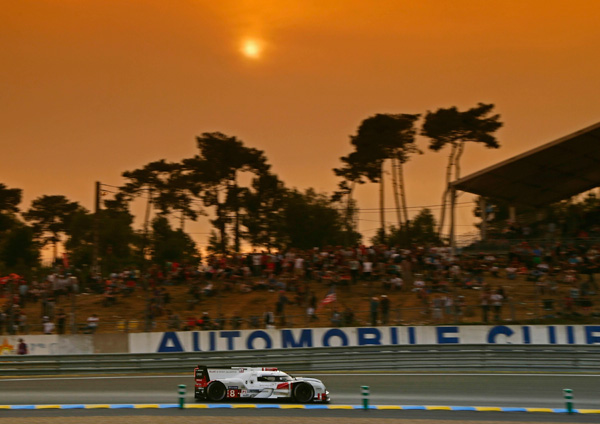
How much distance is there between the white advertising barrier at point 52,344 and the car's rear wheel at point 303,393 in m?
10.8

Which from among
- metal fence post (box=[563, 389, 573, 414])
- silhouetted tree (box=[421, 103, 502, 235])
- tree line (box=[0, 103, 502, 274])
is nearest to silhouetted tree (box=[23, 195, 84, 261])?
tree line (box=[0, 103, 502, 274])

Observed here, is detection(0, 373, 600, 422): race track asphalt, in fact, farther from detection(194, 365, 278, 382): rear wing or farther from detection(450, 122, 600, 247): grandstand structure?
detection(450, 122, 600, 247): grandstand structure

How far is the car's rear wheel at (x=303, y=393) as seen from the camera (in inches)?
540

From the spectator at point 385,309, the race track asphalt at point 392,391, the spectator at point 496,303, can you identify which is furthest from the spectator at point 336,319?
the spectator at point 496,303

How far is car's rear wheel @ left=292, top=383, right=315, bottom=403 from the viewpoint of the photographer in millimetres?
13727

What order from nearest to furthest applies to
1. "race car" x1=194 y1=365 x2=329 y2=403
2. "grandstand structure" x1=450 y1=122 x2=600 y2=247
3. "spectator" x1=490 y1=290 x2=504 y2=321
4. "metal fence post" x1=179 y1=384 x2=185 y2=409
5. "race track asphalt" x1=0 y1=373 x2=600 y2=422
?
"race track asphalt" x1=0 y1=373 x2=600 y2=422, "metal fence post" x1=179 y1=384 x2=185 y2=409, "race car" x1=194 y1=365 x2=329 y2=403, "spectator" x1=490 y1=290 x2=504 y2=321, "grandstand structure" x1=450 y1=122 x2=600 y2=247

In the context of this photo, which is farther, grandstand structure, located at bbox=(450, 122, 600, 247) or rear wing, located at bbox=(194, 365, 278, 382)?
grandstand structure, located at bbox=(450, 122, 600, 247)

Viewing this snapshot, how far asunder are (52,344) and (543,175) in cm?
2236

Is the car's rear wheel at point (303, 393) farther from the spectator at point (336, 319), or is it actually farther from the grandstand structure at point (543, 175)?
the grandstand structure at point (543, 175)

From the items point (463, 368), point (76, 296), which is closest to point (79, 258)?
point (76, 296)

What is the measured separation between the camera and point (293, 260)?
26453 mm

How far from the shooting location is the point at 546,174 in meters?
32.5

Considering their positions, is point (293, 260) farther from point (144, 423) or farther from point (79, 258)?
point (79, 258)

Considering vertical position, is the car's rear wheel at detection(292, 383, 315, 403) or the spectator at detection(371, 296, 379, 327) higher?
the spectator at detection(371, 296, 379, 327)
